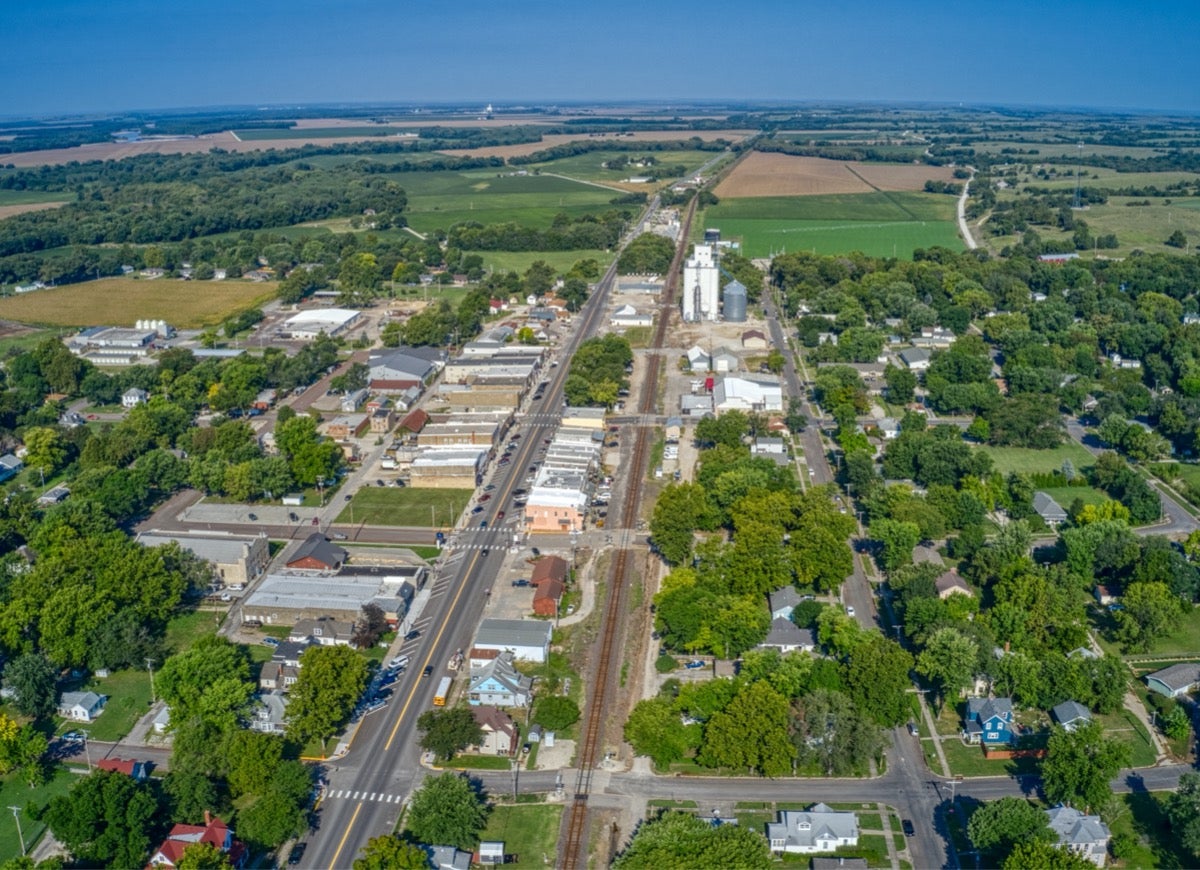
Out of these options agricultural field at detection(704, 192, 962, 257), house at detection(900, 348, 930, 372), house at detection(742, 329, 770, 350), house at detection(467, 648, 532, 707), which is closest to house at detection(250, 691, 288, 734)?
house at detection(467, 648, 532, 707)

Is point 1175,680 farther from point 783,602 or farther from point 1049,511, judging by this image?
point 1049,511

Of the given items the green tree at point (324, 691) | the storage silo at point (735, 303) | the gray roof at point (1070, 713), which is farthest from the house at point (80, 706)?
the storage silo at point (735, 303)

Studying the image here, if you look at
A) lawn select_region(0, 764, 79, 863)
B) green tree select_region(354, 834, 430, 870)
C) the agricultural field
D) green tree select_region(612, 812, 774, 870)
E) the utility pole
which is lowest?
lawn select_region(0, 764, 79, 863)

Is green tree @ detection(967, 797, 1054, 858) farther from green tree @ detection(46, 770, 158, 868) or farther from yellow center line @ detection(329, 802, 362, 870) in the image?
green tree @ detection(46, 770, 158, 868)

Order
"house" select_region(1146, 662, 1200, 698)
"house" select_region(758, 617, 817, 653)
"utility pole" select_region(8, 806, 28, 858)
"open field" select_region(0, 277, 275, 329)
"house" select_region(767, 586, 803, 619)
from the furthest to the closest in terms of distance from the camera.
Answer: "open field" select_region(0, 277, 275, 329) < "house" select_region(767, 586, 803, 619) < "house" select_region(758, 617, 817, 653) < "house" select_region(1146, 662, 1200, 698) < "utility pole" select_region(8, 806, 28, 858)

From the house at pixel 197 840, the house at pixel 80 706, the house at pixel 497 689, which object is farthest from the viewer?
the house at pixel 497 689

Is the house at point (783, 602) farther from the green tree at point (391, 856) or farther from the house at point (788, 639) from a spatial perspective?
the green tree at point (391, 856)

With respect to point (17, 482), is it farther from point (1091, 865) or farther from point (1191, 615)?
point (1191, 615)

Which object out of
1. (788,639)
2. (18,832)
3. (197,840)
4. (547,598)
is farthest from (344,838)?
(788,639)
